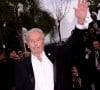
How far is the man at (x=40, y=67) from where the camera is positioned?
138 inches

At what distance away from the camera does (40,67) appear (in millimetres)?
3559

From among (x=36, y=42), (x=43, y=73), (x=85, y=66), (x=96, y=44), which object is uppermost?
(x=36, y=42)

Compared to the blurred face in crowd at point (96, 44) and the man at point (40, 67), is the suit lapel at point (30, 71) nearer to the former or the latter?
the man at point (40, 67)

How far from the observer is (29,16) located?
17891mm

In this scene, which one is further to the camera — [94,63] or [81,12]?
[94,63]

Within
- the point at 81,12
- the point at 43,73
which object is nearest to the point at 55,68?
the point at 43,73

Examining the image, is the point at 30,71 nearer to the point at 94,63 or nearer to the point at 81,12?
the point at 81,12

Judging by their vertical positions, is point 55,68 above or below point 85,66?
above

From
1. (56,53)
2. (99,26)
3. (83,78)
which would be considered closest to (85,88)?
(83,78)

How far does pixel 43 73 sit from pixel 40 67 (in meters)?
0.07

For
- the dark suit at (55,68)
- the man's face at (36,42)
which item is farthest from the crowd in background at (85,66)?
the man's face at (36,42)

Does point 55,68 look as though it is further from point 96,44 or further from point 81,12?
point 96,44

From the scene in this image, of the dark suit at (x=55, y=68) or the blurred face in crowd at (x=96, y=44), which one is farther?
the blurred face in crowd at (x=96, y=44)

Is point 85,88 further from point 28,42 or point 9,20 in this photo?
point 9,20
